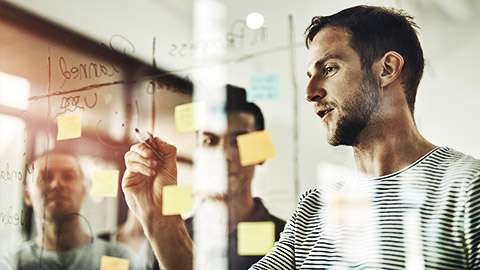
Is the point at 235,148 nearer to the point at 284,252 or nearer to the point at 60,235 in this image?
the point at 284,252

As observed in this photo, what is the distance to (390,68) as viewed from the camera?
1077 mm

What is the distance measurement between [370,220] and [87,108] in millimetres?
1043

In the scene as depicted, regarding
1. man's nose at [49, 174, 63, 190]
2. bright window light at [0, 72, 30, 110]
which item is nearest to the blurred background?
bright window light at [0, 72, 30, 110]

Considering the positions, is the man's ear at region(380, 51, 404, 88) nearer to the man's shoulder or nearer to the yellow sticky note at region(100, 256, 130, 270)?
the man's shoulder

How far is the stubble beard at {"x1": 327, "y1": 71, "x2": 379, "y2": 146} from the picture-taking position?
1088 millimetres

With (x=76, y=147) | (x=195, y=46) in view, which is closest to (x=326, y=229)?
(x=195, y=46)

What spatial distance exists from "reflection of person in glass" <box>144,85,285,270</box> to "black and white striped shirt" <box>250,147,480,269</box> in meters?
0.10

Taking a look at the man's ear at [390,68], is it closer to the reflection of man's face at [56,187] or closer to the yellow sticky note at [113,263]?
the yellow sticky note at [113,263]

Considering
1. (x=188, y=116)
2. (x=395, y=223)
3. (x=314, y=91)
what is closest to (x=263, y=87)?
(x=314, y=91)

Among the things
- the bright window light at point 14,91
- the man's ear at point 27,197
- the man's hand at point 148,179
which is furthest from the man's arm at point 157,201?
the bright window light at point 14,91

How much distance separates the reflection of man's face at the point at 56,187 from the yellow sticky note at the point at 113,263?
0.21m

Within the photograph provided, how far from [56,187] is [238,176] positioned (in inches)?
29.0

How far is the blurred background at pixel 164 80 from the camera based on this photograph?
1068mm

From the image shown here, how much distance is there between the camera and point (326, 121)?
1.18 metres
